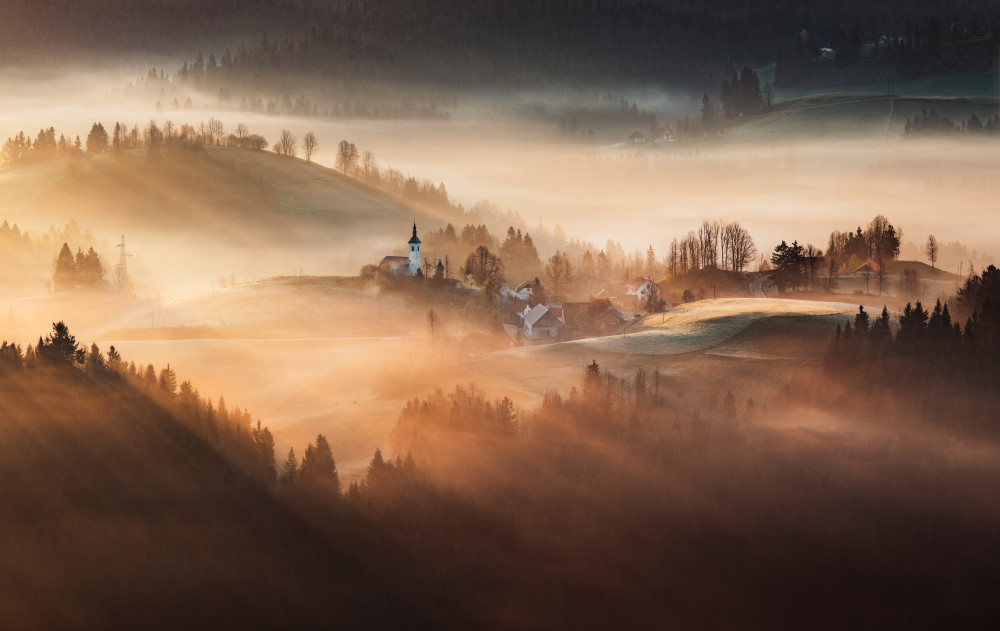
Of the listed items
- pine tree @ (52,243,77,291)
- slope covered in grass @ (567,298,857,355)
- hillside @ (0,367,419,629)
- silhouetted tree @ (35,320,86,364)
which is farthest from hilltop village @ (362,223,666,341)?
silhouetted tree @ (35,320,86,364)

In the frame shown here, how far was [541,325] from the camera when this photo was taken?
108812 millimetres

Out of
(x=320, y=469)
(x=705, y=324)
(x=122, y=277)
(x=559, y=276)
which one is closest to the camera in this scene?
(x=320, y=469)

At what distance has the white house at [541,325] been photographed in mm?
107562

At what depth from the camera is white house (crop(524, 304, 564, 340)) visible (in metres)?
108

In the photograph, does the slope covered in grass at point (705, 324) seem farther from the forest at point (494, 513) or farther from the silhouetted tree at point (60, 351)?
the silhouetted tree at point (60, 351)

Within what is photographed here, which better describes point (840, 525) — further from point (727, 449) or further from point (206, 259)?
point (206, 259)

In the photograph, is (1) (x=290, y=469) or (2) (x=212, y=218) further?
(2) (x=212, y=218)

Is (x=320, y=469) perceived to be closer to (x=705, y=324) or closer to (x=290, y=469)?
(x=290, y=469)

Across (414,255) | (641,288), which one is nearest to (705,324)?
(641,288)

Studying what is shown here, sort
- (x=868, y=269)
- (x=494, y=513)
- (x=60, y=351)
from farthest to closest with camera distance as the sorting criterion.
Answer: (x=868, y=269) < (x=494, y=513) < (x=60, y=351)

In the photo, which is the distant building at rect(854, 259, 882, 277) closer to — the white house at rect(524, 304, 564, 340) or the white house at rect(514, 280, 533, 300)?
the white house at rect(524, 304, 564, 340)

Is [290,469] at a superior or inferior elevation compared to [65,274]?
inferior

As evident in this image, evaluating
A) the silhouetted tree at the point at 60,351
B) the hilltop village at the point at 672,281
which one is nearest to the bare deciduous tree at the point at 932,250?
the hilltop village at the point at 672,281

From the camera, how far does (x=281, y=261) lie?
171750 mm
